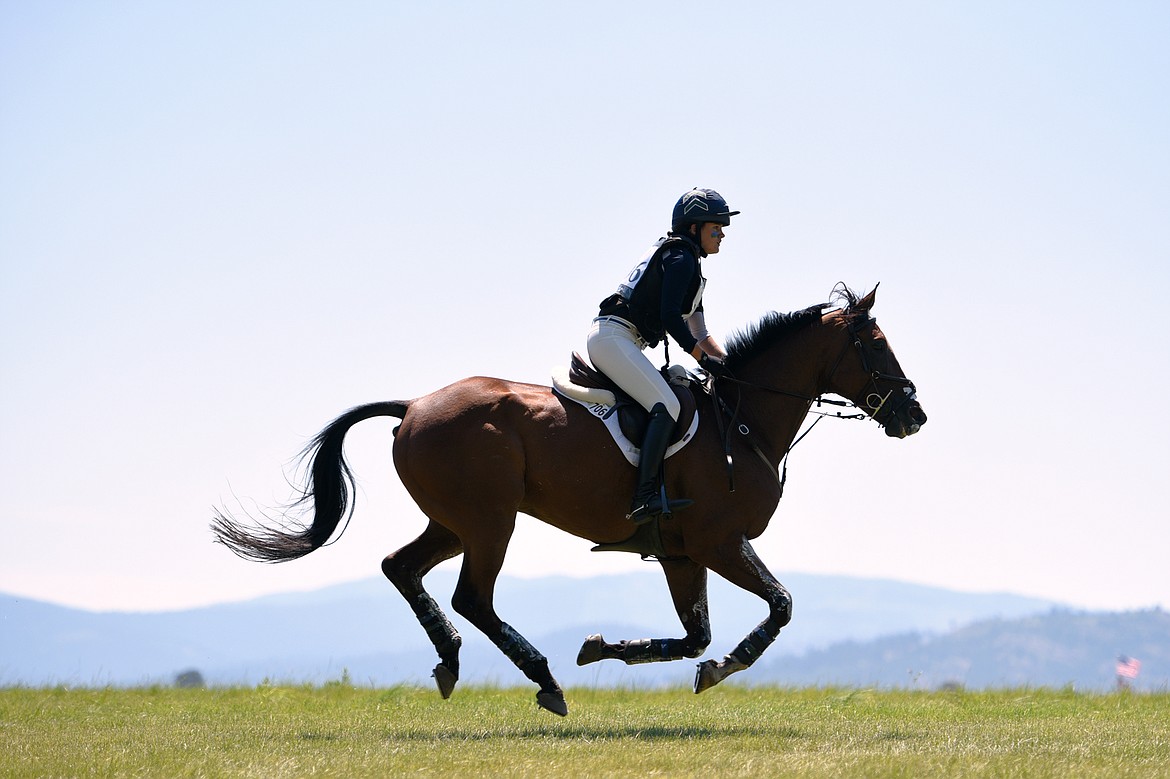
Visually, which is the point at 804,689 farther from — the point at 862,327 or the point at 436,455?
the point at 436,455

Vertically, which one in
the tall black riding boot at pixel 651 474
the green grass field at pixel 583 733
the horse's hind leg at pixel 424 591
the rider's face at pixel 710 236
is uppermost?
the rider's face at pixel 710 236

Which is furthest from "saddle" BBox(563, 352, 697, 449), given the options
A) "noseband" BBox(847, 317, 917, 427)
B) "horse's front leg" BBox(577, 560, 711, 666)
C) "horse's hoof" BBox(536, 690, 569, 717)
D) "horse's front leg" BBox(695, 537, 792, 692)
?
"horse's hoof" BBox(536, 690, 569, 717)

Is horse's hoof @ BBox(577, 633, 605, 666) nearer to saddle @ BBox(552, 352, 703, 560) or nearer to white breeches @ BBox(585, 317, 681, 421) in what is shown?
saddle @ BBox(552, 352, 703, 560)

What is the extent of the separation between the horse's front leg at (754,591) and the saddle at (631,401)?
0.91 m

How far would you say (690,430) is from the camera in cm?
1010

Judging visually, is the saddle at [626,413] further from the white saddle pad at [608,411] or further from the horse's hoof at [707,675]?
the horse's hoof at [707,675]

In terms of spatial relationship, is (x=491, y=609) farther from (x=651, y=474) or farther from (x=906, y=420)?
(x=906, y=420)

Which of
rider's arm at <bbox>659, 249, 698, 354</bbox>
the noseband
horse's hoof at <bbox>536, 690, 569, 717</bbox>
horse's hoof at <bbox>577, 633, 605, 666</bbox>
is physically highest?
rider's arm at <bbox>659, 249, 698, 354</bbox>

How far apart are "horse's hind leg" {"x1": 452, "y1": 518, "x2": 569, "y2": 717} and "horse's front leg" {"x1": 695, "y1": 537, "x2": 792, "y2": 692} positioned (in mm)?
1115

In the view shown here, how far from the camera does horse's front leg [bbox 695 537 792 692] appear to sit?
9.59 metres

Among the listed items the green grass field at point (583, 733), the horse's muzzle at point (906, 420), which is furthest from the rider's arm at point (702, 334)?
the green grass field at point (583, 733)

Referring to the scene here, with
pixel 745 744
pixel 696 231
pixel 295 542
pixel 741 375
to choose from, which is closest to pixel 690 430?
pixel 741 375

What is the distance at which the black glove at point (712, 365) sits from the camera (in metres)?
10.3

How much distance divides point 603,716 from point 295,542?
2.93 m
